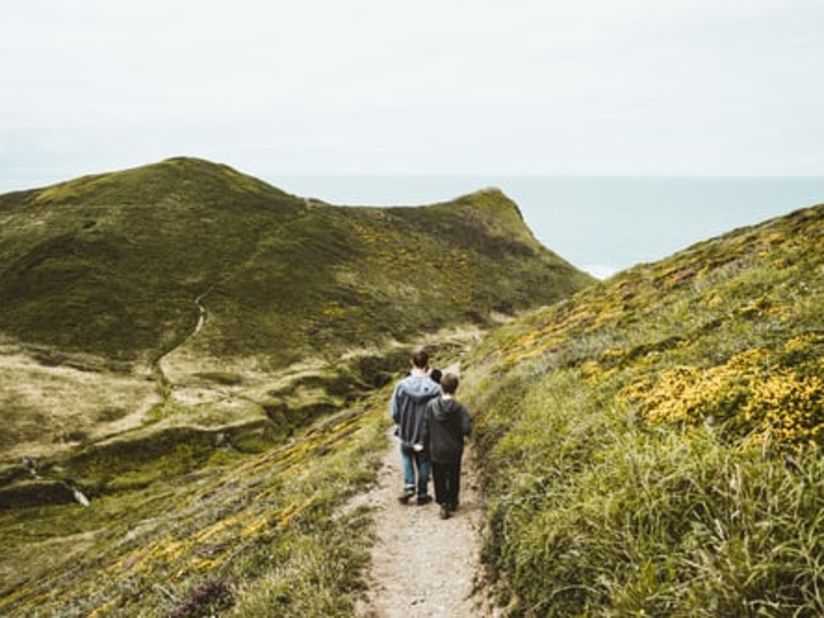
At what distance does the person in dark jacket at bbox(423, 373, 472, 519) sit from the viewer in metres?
14.1

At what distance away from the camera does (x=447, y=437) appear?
46.4ft

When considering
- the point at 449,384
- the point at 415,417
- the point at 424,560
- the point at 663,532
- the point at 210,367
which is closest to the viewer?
the point at 663,532

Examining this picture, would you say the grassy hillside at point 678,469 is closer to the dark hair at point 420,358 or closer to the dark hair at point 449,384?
the dark hair at point 449,384

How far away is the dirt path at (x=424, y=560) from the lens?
10.6m

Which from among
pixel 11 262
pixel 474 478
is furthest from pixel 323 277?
pixel 474 478

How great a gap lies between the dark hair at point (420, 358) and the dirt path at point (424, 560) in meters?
3.90

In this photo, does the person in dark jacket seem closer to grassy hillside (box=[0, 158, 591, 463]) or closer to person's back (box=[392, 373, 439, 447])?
person's back (box=[392, 373, 439, 447])

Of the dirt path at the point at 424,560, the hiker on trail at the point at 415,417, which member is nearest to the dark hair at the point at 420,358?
the hiker on trail at the point at 415,417

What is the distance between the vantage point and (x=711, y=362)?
13.2 m

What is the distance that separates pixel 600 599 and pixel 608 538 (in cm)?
81

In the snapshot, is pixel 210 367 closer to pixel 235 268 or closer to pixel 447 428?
pixel 235 268

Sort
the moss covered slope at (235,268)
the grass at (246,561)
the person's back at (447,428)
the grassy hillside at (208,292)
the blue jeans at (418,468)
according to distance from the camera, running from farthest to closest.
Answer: the moss covered slope at (235,268)
the grassy hillside at (208,292)
the blue jeans at (418,468)
the person's back at (447,428)
the grass at (246,561)

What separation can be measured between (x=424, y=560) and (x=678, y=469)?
6.64 metres

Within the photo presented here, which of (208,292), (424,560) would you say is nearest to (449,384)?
(424,560)
